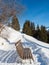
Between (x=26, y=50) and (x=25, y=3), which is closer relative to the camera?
(x=26, y=50)

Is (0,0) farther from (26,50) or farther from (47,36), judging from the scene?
(47,36)

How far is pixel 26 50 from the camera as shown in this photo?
6.61 metres

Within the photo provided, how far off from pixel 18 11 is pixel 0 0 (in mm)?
1986

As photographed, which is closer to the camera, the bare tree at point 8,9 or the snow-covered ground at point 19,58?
the snow-covered ground at point 19,58

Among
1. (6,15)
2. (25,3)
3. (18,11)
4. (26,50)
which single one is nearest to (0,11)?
(6,15)

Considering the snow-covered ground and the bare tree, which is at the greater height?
the bare tree

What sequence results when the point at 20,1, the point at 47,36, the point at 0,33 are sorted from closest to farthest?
1. the point at 20,1
2. the point at 0,33
3. the point at 47,36

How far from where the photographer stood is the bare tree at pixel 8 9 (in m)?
13.3

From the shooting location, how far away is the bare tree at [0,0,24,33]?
1332 cm

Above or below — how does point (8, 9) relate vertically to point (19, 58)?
above

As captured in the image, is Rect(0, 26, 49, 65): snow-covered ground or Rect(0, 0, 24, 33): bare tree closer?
Rect(0, 26, 49, 65): snow-covered ground

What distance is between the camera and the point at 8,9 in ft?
44.3

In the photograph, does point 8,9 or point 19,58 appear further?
point 8,9

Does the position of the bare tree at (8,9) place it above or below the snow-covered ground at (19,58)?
above
